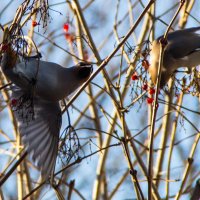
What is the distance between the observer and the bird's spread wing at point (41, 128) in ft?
7.21

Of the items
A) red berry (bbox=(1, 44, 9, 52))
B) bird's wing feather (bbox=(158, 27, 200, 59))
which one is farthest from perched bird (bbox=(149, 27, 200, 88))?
red berry (bbox=(1, 44, 9, 52))

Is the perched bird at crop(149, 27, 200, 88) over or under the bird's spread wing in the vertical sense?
over

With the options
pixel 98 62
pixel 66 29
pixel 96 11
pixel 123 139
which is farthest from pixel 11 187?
pixel 123 139

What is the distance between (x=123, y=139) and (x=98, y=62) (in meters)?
0.45

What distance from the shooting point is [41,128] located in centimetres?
254

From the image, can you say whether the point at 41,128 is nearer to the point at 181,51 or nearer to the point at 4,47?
the point at 181,51

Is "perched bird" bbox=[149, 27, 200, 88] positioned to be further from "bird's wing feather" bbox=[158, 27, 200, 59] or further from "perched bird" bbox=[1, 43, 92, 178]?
"perched bird" bbox=[1, 43, 92, 178]

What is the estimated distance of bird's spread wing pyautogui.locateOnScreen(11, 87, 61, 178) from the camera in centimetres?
220

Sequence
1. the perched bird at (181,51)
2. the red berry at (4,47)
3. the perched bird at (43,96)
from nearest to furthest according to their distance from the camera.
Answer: the red berry at (4,47) → the perched bird at (43,96) → the perched bird at (181,51)

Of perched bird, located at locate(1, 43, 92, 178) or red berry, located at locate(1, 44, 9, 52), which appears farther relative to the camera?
perched bird, located at locate(1, 43, 92, 178)

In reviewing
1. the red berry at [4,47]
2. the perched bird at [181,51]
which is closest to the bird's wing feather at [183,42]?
the perched bird at [181,51]

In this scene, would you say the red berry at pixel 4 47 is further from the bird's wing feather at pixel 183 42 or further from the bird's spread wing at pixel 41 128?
the bird's wing feather at pixel 183 42

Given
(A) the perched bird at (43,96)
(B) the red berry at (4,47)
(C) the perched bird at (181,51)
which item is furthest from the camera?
(C) the perched bird at (181,51)

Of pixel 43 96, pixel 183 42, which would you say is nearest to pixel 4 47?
pixel 43 96
